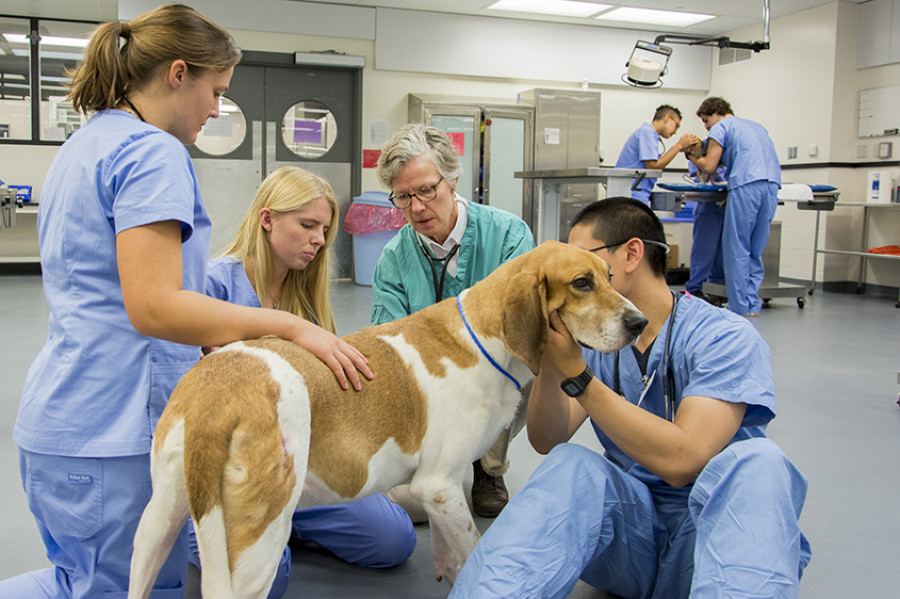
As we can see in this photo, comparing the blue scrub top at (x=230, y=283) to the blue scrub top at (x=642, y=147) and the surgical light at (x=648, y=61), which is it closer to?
the surgical light at (x=648, y=61)

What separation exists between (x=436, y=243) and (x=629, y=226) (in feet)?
2.79

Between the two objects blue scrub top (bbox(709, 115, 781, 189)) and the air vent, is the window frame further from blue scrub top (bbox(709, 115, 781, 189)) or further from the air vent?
the air vent

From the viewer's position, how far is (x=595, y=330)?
156 cm

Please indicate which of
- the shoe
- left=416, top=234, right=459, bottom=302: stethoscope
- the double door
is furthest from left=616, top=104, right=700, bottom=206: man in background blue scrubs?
the shoe

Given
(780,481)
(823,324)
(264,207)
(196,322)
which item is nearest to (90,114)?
(196,322)

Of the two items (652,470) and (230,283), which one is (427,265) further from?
(652,470)

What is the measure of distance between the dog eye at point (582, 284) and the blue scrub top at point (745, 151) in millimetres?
5316

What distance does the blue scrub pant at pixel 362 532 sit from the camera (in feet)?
6.55

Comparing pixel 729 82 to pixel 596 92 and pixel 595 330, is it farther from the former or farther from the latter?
pixel 595 330

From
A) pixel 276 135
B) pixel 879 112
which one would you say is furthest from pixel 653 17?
pixel 276 135

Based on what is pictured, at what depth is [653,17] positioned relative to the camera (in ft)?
29.9

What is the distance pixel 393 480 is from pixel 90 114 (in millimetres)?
1017

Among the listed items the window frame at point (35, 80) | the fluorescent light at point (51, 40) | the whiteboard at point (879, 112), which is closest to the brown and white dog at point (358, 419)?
the whiteboard at point (879, 112)

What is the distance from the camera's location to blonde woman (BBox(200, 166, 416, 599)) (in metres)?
2.02
